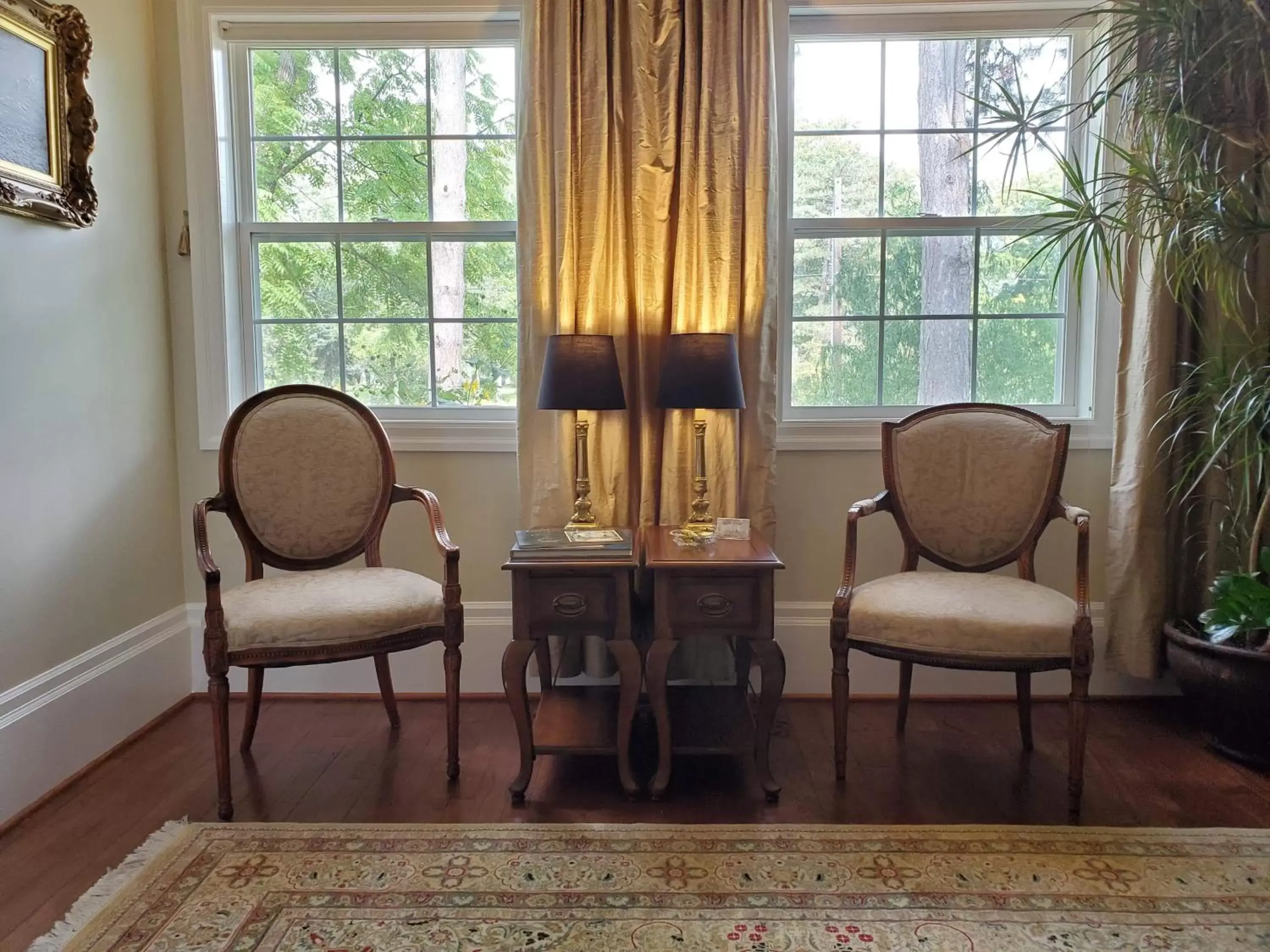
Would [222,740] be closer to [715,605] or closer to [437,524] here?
[437,524]

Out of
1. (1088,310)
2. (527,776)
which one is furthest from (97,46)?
(1088,310)

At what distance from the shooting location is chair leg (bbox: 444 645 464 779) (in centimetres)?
211

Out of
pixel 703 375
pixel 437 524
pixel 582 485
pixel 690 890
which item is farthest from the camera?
pixel 582 485

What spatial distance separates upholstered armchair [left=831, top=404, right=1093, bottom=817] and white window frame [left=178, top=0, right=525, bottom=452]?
1.26 meters

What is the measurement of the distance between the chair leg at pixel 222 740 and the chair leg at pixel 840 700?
1492 mm

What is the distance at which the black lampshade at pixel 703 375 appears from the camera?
7.11 feet

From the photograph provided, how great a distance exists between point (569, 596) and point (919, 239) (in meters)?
1.73

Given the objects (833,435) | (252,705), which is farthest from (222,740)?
(833,435)

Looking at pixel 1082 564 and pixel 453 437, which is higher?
pixel 453 437

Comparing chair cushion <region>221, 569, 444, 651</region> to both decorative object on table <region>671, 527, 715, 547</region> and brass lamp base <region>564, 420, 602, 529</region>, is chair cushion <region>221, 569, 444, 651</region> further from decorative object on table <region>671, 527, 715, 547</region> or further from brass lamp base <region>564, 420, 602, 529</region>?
decorative object on table <region>671, 527, 715, 547</region>

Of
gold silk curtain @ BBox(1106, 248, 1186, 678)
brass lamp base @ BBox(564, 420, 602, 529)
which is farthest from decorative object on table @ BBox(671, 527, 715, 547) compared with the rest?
gold silk curtain @ BBox(1106, 248, 1186, 678)

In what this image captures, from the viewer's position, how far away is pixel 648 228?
8.09 ft

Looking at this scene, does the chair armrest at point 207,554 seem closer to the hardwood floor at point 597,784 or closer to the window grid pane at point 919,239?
the hardwood floor at point 597,784

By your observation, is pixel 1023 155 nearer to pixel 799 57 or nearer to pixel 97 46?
pixel 799 57
